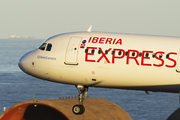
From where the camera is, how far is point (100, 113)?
256ft

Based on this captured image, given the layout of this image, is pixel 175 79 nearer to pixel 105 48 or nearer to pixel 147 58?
pixel 147 58

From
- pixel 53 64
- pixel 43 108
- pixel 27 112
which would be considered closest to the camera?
pixel 53 64

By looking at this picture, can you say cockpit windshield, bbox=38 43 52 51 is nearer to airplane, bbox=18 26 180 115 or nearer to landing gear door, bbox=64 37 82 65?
airplane, bbox=18 26 180 115

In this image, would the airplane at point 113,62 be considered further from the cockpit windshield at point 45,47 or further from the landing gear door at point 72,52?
the cockpit windshield at point 45,47

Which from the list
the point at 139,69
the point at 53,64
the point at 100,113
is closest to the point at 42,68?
the point at 53,64

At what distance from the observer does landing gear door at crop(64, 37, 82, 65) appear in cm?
3753

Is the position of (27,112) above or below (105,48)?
below

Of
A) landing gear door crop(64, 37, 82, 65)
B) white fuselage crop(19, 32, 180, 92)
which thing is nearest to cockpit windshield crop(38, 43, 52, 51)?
white fuselage crop(19, 32, 180, 92)

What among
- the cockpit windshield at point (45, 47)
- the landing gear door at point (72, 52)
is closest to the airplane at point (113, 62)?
the landing gear door at point (72, 52)

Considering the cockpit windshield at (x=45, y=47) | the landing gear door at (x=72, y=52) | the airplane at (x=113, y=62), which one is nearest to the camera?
the airplane at (x=113, y=62)

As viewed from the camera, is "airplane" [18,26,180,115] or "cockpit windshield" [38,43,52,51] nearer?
"airplane" [18,26,180,115]

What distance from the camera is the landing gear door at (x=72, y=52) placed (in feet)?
123

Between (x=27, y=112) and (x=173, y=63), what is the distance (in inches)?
2223

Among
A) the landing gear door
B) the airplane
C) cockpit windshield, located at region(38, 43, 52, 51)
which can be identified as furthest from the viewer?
cockpit windshield, located at region(38, 43, 52, 51)
